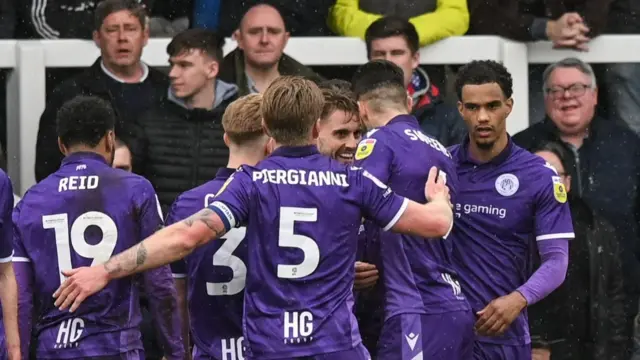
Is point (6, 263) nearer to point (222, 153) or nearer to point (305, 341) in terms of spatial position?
point (305, 341)

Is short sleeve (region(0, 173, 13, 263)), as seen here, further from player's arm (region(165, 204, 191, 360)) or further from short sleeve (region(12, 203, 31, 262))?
player's arm (region(165, 204, 191, 360))

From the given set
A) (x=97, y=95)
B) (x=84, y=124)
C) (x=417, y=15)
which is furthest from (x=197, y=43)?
(x=84, y=124)

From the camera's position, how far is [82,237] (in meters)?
7.91

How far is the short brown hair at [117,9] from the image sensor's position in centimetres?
1061

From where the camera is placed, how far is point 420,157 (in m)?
8.10

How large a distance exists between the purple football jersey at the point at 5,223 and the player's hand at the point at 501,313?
2469 mm

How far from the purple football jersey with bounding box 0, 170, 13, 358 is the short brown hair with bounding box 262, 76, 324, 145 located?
1.41 meters

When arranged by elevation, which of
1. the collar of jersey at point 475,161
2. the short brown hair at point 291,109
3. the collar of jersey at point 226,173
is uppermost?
the short brown hair at point 291,109

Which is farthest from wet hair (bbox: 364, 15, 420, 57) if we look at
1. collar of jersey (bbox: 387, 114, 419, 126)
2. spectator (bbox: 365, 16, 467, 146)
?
collar of jersey (bbox: 387, 114, 419, 126)

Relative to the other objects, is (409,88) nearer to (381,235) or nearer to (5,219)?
(381,235)

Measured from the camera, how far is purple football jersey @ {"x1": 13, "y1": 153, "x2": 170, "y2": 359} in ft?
26.0

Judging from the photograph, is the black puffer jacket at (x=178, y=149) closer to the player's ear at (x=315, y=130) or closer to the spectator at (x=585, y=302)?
the spectator at (x=585, y=302)

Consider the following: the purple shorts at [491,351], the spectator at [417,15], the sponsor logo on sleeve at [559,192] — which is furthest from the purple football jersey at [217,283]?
the spectator at [417,15]

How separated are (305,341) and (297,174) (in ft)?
2.48
